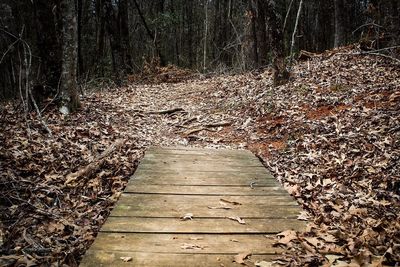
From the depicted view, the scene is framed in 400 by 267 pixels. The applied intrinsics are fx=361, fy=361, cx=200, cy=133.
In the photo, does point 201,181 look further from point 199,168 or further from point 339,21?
Result: point 339,21

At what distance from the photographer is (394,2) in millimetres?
10688

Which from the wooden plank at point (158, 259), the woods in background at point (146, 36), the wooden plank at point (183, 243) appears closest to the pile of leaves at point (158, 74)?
the woods in background at point (146, 36)

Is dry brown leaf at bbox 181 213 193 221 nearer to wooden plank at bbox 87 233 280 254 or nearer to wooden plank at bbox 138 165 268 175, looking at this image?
wooden plank at bbox 87 233 280 254

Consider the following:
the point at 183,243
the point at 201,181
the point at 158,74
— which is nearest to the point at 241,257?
the point at 183,243

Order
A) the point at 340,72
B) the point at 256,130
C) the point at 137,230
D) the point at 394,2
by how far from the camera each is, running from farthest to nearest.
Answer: the point at 394,2, the point at 340,72, the point at 256,130, the point at 137,230

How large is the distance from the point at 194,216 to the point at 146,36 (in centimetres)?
2492

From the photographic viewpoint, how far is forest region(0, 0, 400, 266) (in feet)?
12.7

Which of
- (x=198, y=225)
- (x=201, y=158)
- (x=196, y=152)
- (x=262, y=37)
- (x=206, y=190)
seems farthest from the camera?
(x=262, y=37)

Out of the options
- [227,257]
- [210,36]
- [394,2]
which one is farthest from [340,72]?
[210,36]

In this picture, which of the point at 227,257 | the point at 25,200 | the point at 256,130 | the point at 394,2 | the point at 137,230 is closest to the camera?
the point at 227,257

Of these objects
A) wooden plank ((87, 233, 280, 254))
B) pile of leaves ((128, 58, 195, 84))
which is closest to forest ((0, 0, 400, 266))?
wooden plank ((87, 233, 280, 254))

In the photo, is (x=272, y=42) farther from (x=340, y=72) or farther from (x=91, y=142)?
(x=91, y=142)

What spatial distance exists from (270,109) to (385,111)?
2812 mm

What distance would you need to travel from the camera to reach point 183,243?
3.54 meters
